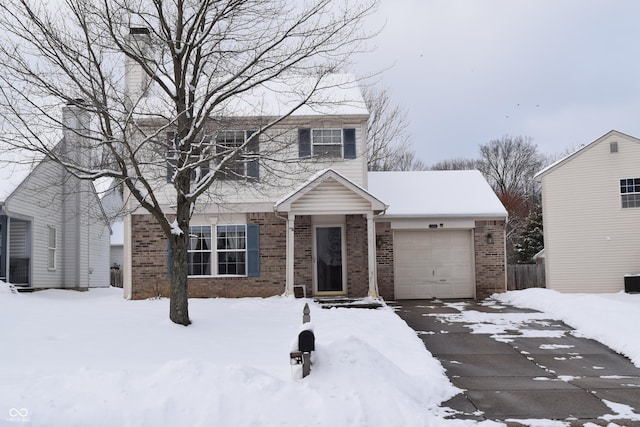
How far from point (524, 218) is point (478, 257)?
88.4 feet

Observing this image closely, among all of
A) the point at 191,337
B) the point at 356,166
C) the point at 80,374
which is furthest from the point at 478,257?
the point at 80,374

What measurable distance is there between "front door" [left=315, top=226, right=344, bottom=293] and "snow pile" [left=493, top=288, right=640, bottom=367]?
15.8ft

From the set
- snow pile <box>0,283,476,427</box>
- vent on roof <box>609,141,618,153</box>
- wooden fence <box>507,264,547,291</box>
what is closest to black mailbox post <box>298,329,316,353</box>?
snow pile <box>0,283,476,427</box>

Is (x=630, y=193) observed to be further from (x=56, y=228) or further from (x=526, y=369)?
(x=56, y=228)

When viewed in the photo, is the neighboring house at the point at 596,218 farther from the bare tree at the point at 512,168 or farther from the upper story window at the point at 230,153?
the bare tree at the point at 512,168

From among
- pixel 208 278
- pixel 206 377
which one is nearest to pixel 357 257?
pixel 208 278

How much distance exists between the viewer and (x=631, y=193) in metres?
19.8

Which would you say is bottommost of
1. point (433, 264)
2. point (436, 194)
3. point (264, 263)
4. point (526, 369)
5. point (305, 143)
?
point (526, 369)

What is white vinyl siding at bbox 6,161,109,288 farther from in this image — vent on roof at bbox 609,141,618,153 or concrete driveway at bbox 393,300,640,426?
vent on roof at bbox 609,141,618,153

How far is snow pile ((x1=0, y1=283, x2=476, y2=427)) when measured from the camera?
20.3 ft

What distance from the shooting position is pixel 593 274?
779 inches

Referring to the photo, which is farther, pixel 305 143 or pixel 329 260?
pixel 329 260

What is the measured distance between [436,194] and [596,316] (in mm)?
7376

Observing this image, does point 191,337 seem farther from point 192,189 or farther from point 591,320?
point 591,320
